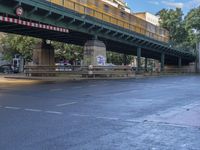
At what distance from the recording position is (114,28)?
41531 mm

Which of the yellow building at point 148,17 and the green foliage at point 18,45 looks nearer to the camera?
the green foliage at point 18,45

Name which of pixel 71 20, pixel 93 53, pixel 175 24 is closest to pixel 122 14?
pixel 93 53

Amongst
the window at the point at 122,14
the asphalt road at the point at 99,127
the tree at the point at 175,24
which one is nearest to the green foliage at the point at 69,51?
the window at the point at 122,14

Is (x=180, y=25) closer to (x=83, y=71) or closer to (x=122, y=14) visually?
(x=122, y=14)

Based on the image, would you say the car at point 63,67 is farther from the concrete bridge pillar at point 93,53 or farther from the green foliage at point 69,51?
the green foliage at point 69,51

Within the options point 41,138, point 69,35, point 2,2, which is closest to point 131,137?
point 41,138

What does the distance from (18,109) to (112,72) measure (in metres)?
26.9

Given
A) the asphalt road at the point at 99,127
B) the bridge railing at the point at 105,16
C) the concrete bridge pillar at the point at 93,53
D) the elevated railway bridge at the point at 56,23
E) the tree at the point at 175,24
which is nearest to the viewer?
the asphalt road at the point at 99,127

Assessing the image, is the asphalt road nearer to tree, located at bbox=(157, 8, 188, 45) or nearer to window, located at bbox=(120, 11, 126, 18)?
window, located at bbox=(120, 11, 126, 18)

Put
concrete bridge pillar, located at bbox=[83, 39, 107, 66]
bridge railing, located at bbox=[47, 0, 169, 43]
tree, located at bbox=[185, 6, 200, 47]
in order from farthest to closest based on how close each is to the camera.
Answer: tree, located at bbox=[185, 6, 200, 47], concrete bridge pillar, located at bbox=[83, 39, 107, 66], bridge railing, located at bbox=[47, 0, 169, 43]

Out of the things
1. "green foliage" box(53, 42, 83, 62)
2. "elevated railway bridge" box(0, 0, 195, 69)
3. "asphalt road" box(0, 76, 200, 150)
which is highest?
Answer: "elevated railway bridge" box(0, 0, 195, 69)

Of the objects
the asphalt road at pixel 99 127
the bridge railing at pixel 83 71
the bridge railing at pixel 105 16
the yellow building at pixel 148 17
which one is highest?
the yellow building at pixel 148 17

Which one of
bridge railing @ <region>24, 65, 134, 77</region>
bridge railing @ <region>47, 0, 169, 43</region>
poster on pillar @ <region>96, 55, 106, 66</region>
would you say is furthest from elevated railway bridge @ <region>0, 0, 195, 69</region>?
bridge railing @ <region>24, 65, 134, 77</region>

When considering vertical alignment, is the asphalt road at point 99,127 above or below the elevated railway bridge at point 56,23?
below
